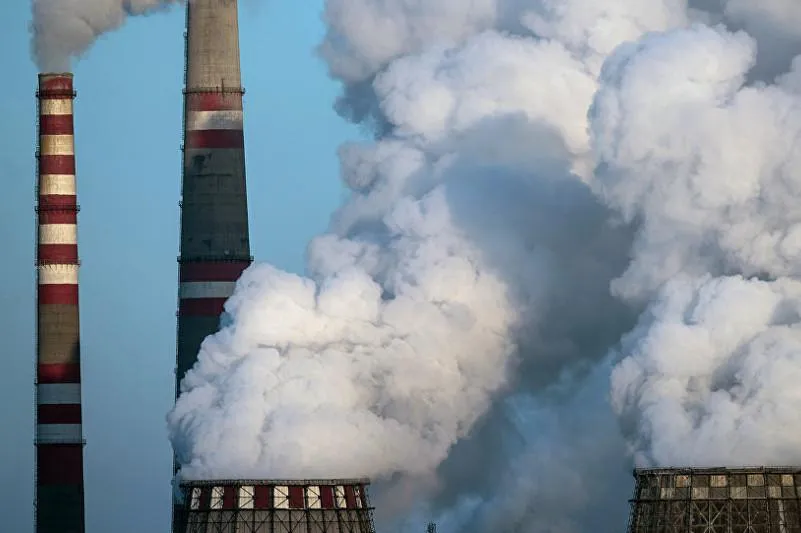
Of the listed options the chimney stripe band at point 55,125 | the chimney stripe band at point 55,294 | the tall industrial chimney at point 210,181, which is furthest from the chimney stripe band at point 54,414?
the chimney stripe band at point 55,125

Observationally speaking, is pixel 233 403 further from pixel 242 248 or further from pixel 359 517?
pixel 242 248

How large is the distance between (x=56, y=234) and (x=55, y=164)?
2129 mm

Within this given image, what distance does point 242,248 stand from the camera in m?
82.2

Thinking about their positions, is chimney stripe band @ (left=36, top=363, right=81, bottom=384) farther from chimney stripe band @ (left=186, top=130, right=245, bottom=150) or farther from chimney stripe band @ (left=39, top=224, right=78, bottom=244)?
chimney stripe band @ (left=186, top=130, right=245, bottom=150)

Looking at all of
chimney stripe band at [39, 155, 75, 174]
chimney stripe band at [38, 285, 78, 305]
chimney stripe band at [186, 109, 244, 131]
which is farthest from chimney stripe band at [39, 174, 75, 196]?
chimney stripe band at [186, 109, 244, 131]

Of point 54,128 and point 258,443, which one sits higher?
point 54,128

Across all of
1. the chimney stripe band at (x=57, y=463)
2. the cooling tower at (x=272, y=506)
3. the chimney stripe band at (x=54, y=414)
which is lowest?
the cooling tower at (x=272, y=506)

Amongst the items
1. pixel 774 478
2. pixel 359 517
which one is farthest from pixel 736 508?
pixel 359 517

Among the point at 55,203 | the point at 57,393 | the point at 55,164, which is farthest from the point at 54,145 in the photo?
the point at 57,393

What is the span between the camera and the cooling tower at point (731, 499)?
220ft

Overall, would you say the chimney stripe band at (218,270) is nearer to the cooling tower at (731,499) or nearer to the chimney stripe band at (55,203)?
the chimney stripe band at (55,203)

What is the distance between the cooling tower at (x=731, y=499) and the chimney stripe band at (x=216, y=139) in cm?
2068

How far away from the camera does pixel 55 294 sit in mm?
81375

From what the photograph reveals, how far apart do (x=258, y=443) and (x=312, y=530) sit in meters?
2.68
